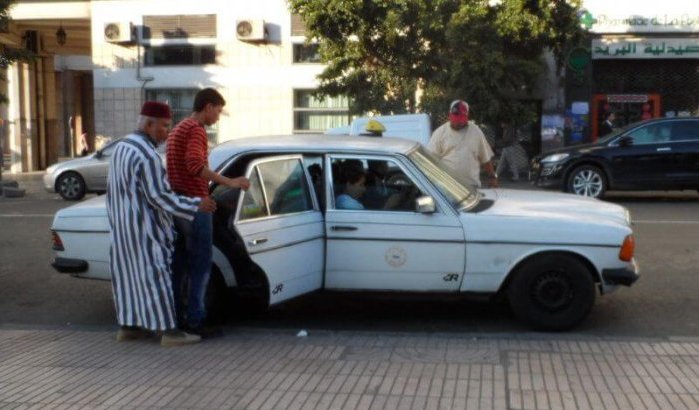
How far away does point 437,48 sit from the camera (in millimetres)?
22719

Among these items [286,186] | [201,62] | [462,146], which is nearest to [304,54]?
[201,62]

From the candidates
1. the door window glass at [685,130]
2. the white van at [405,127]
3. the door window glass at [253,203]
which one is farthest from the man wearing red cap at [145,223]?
the door window glass at [685,130]

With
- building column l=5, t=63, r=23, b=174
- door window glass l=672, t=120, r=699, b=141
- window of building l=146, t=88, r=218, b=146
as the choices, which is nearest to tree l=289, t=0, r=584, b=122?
window of building l=146, t=88, r=218, b=146

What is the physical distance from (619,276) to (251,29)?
2050 centimetres

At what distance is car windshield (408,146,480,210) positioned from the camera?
7.20 m

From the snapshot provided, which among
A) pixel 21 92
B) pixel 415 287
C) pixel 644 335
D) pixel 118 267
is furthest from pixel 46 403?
pixel 21 92

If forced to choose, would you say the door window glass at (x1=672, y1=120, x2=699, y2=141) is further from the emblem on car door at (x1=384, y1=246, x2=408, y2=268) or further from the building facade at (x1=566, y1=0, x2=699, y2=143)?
the emblem on car door at (x1=384, y1=246, x2=408, y2=268)

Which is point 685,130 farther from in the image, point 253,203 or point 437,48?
point 253,203

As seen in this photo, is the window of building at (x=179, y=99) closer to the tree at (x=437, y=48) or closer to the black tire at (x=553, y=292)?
the tree at (x=437, y=48)

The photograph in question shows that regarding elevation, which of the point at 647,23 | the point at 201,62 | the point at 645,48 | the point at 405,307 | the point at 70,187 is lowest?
the point at 405,307

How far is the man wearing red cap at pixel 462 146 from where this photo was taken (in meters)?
9.60

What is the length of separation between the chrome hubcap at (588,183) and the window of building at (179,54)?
13099mm

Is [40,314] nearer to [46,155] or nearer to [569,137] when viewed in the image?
[569,137]

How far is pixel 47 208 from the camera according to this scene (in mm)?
17531
